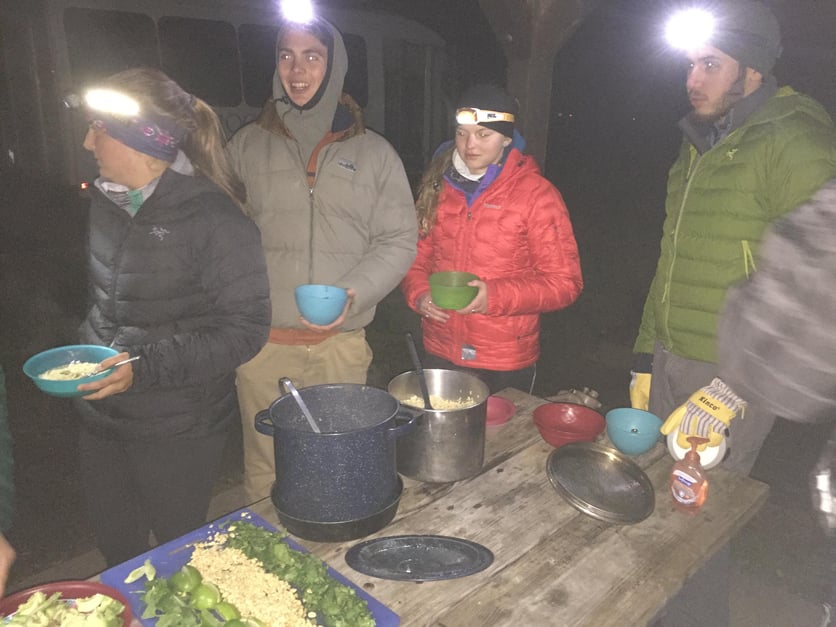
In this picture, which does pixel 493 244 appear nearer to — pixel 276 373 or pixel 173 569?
pixel 276 373

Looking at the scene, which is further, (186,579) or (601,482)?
(601,482)

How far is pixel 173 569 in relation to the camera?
5.14ft

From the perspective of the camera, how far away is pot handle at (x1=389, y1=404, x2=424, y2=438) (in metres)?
1.69

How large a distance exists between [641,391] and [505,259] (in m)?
0.91

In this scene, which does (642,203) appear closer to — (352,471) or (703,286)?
(703,286)

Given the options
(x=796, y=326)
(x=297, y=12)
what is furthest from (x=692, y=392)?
(x=297, y=12)

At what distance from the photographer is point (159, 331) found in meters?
2.28

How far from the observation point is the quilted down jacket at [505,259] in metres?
2.98

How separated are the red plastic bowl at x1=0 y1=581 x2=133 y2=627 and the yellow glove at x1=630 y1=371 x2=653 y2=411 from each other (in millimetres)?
2340

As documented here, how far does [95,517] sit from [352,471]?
1.48m

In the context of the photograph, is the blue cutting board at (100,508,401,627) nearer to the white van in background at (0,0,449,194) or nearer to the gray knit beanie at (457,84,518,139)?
the gray knit beanie at (457,84,518,139)

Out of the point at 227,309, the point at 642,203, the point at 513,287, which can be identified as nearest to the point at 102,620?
the point at 227,309

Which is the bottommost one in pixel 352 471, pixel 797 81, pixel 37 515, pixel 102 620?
pixel 37 515

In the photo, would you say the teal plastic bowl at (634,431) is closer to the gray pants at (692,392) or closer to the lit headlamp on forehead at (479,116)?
the gray pants at (692,392)
